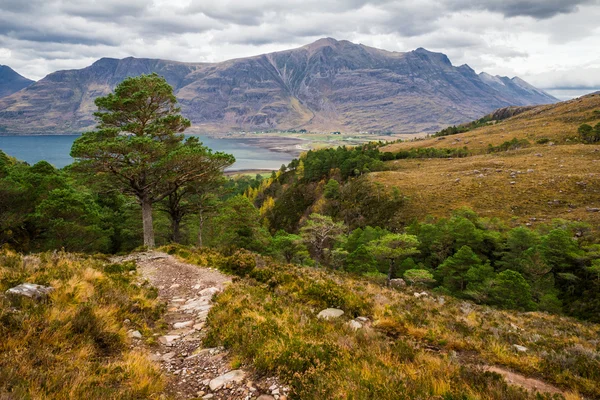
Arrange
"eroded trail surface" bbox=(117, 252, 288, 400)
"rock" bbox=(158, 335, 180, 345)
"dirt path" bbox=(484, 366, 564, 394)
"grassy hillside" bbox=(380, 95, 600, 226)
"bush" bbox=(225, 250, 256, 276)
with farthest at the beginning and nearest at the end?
1. "grassy hillside" bbox=(380, 95, 600, 226)
2. "bush" bbox=(225, 250, 256, 276)
3. "rock" bbox=(158, 335, 180, 345)
4. "dirt path" bbox=(484, 366, 564, 394)
5. "eroded trail surface" bbox=(117, 252, 288, 400)

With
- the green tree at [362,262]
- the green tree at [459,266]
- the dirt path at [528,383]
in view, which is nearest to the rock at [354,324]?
the dirt path at [528,383]

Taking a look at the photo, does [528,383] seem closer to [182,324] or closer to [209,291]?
[182,324]

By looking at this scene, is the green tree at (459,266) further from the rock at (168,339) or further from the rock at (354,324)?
the rock at (168,339)

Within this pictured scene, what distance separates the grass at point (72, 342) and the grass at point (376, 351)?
2005mm

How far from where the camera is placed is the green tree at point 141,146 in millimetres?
18266

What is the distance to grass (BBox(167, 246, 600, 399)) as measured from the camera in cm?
542

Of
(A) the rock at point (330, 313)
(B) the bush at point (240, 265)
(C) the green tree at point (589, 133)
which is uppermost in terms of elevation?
(C) the green tree at point (589, 133)

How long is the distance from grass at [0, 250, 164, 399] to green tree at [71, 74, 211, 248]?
10.6 metres

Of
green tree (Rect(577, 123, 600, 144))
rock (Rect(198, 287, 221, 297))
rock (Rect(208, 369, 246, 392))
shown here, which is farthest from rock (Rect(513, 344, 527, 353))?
green tree (Rect(577, 123, 600, 144))

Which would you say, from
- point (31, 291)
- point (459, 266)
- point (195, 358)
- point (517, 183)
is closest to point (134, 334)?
point (195, 358)

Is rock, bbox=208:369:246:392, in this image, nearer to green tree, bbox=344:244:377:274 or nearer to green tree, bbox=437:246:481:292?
green tree, bbox=344:244:377:274

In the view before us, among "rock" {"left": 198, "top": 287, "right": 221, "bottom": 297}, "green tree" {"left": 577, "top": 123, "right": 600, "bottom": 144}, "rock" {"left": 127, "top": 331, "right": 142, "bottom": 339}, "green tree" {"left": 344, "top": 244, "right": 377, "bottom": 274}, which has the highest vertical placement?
"green tree" {"left": 577, "top": 123, "right": 600, "bottom": 144}

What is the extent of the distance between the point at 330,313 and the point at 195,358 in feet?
15.3

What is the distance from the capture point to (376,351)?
22.6 ft
